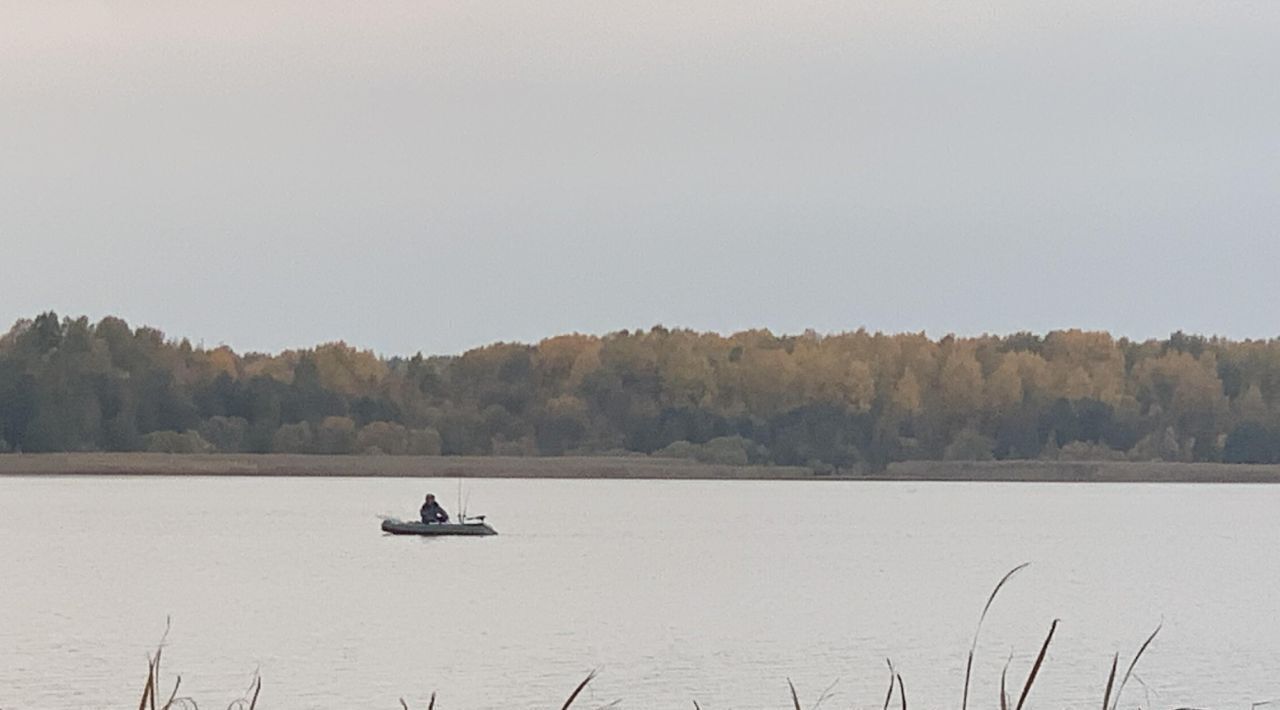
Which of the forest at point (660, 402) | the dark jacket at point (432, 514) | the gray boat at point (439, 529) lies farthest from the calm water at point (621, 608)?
the forest at point (660, 402)

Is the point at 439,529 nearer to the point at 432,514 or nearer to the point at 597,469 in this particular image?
the point at 432,514

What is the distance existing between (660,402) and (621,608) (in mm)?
68779

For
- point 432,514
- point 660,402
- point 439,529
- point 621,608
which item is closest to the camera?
point 621,608

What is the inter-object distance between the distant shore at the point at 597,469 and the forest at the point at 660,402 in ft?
1.90

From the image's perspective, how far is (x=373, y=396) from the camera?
335ft

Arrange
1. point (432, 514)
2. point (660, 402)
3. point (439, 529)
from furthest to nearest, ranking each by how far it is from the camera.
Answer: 1. point (660, 402)
2. point (439, 529)
3. point (432, 514)

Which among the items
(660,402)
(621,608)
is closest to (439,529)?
(621,608)

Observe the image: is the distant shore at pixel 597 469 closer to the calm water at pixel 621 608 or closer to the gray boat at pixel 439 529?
the calm water at pixel 621 608

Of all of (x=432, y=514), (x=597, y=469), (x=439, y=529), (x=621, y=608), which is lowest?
(x=621, y=608)

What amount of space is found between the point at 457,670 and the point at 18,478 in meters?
102

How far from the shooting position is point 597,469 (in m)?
104

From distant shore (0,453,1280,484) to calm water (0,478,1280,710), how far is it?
2337 cm

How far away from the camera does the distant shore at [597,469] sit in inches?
3848

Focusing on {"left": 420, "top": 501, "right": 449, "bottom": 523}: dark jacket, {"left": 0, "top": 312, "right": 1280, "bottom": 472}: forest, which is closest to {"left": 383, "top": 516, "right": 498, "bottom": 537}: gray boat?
{"left": 420, "top": 501, "right": 449, "bottom": 523}: dark jacket
